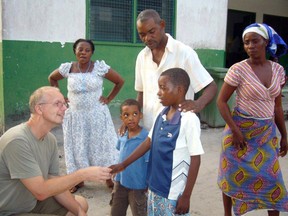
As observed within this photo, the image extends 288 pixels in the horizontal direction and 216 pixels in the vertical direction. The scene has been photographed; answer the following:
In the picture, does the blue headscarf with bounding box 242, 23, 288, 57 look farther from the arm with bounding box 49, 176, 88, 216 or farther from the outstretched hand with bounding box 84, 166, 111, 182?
the arm with bounding box 49, 176, 88, 216

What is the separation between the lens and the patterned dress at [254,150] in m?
2.67

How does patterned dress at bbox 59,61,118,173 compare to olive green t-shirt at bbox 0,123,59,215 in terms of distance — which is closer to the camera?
olive green t-shirt at bbox 0,123,59,215

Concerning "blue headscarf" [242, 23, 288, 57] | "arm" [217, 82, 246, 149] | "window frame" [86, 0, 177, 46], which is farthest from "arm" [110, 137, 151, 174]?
"window frame" [86, 0, 177, 46]

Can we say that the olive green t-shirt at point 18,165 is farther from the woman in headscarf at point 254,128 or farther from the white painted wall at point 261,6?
the white painted wall at point 261,6

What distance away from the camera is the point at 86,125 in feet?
12.4

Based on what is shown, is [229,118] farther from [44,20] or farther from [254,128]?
[44,20]

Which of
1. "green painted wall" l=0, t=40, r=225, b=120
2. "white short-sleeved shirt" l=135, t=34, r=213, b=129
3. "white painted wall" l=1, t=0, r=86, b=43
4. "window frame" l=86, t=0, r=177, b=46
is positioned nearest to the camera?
"white short-sleeved shirt" l=135, t=34, r=213, b=129

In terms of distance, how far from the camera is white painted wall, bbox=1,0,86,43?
5516 mm

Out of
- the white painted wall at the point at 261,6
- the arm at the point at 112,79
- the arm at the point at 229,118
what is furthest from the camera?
the white painted wall at the point at 261,6

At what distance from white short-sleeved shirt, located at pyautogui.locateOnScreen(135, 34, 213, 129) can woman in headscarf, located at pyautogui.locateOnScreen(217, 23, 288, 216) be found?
1.27 ft

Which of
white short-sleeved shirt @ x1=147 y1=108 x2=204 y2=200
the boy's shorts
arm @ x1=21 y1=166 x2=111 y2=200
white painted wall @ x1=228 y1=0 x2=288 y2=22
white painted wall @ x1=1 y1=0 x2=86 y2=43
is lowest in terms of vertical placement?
the boy's shorts

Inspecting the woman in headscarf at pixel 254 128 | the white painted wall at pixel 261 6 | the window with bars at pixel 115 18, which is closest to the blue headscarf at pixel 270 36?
the woman in headscarf at pixel 254 128

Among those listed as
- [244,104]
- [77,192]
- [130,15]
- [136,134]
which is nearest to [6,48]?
[130,15]

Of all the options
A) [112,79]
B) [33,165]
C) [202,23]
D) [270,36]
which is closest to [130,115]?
[33,165]
